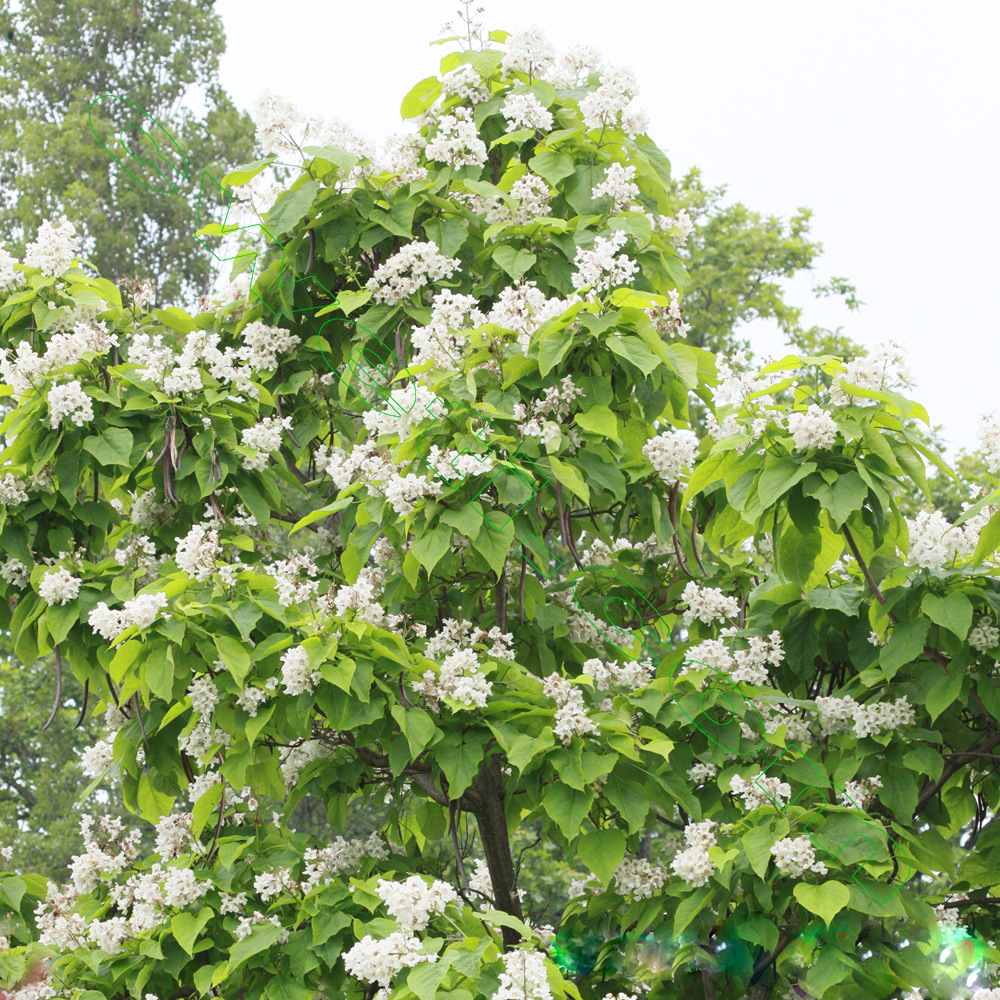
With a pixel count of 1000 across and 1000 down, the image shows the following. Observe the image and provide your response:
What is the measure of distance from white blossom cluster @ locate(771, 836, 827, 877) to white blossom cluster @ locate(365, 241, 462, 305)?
7.20 feet

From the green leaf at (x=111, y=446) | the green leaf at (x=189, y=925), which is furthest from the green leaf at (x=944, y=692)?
the green leaf at (x=111, y=446)

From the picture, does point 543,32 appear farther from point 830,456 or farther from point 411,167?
point 830,456

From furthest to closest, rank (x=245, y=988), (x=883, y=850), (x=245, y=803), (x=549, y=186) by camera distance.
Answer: (x=549, y=186) < (x=245, y=803) < (x=245, y=988) < (x=883, y=850)

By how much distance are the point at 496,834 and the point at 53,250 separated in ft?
8.71

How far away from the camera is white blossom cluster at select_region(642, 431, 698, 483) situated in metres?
3.95

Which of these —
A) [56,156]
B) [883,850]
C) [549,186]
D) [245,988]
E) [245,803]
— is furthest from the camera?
[56,156]

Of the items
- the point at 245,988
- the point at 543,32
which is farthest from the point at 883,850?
the point at 543,32

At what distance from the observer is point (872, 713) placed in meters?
3.53

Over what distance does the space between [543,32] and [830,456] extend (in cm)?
240

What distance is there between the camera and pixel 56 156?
1750 cm

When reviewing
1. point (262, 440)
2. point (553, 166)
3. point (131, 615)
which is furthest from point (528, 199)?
point (131, 615)

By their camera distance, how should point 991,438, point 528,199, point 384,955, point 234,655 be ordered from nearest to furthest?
point 384,955 < point 234,655 < point 991,438 < point 528,199

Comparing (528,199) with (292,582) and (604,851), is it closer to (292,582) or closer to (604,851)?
(292,582)

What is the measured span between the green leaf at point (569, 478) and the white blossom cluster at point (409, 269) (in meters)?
1.12
